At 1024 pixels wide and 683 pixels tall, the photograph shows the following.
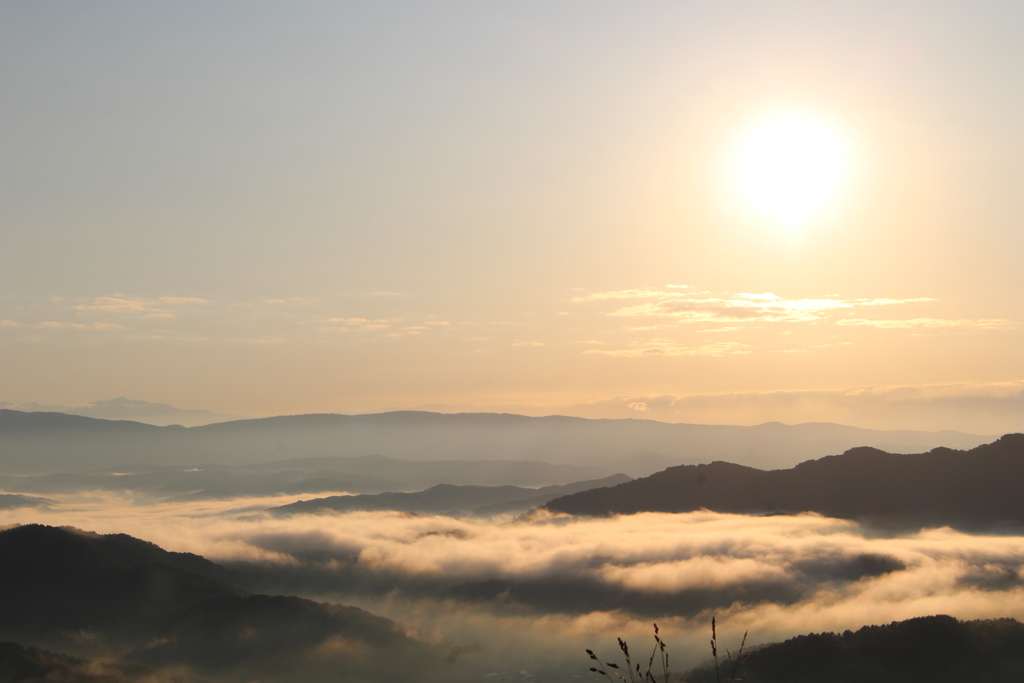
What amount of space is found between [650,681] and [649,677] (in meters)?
0.21

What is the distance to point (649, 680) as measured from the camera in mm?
17094

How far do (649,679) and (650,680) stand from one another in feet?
0.59

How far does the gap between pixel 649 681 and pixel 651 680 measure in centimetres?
45

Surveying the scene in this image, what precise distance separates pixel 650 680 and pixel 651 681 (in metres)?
0.32

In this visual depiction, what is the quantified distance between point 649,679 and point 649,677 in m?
0.21

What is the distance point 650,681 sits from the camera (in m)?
17.0

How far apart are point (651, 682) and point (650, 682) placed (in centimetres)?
18

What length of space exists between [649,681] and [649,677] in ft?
1.65

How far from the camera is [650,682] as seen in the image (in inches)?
672

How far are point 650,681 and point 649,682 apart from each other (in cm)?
44

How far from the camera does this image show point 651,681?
56.2ft

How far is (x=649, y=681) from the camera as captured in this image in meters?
17.3

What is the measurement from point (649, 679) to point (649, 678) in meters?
0.02

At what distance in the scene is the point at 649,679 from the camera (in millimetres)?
17016
